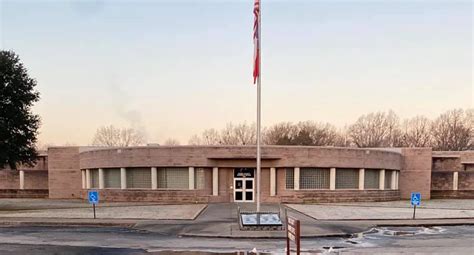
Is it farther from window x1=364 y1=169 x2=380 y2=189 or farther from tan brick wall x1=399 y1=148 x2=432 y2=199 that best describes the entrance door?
tan brick wall x1=399 y1=148 x2=432 y2=199

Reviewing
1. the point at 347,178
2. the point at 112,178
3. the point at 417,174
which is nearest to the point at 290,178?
the point at 347,178

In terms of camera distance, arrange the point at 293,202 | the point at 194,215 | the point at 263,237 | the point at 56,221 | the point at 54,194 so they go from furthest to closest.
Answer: the point at 54,194 < the point at 293,202 < the point at 194,215 < the point at 56,221 < the point at 263,237

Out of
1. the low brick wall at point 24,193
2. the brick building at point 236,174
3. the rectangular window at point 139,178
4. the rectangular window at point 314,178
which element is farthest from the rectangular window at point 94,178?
the rectangular window at point 314,178

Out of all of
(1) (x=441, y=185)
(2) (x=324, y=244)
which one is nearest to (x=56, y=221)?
(2) (x=324, y=244)

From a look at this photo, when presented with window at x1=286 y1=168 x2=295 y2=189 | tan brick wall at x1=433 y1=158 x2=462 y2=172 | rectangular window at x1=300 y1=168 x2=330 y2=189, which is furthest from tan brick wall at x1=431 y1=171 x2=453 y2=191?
window at x1=286 y1=168 x2=295 y2=189

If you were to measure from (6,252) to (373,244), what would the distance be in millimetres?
11882

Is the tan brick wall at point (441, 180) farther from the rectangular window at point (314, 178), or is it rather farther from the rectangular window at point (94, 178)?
the rectangular window at point (94, 178)

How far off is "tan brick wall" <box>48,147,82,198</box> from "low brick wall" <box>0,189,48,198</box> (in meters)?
2.07

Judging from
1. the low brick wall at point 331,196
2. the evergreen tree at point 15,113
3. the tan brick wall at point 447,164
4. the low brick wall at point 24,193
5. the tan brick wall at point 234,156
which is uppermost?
the evergreen tree at point 15,113

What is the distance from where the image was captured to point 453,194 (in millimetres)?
42688

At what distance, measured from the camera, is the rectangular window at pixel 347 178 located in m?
32.1

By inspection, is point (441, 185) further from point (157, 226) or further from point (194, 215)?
point (157, 226)

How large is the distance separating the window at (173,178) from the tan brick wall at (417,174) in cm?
2221

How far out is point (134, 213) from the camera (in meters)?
23.0
